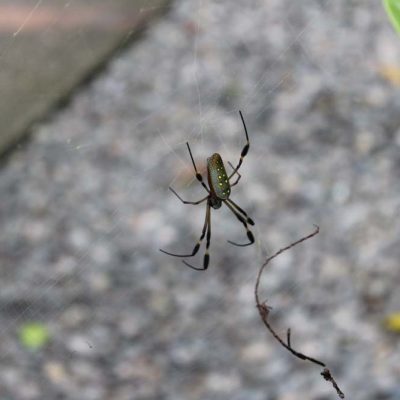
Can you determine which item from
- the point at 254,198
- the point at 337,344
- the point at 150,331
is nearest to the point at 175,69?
the point at 254,198

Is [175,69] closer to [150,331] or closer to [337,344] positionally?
[150,331]

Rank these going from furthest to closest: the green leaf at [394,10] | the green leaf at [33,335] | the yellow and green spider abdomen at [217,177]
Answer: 1. the green leaf at [33,335]
2. the yellow and green spider abdomen at [217,177]
3. the green leaf at [394,10]

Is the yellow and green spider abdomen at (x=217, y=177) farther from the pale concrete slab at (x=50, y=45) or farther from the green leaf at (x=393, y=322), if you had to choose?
the green leaf at (x=393, y=322)

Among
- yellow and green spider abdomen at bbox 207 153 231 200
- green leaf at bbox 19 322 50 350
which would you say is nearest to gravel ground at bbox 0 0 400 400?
green leaf at bbox 19 322 50 350

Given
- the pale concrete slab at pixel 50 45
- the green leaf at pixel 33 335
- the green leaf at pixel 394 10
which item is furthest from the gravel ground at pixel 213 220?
the green leaf at pixel 394 10

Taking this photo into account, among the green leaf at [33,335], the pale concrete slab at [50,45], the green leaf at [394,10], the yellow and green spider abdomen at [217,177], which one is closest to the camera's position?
the green leaf at [394,10]

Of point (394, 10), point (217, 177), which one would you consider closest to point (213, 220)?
point (217, 177)

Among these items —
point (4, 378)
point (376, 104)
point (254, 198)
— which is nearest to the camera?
point (4, 378)
